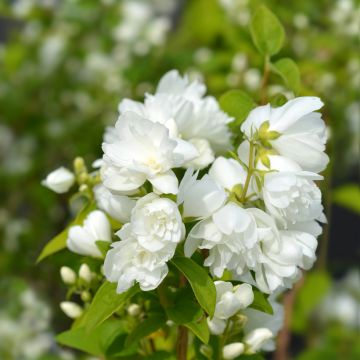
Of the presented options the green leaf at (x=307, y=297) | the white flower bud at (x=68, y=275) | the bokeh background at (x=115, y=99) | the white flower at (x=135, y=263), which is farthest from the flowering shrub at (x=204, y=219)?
the green leaf at (x=307, y=297)

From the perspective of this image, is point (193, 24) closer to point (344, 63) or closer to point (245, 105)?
point (344, 63)

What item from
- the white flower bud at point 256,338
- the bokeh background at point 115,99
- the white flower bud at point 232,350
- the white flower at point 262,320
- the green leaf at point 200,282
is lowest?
the bokeh background at point 115,99

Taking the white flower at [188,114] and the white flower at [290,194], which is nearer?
the white flower at [290,194]

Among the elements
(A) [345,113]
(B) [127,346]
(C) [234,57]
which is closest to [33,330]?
(C) [234,57]

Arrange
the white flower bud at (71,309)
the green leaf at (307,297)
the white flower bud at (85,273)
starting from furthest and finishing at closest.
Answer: the green leaf at (307,297)
the white flower bud at (71,309)
the white flower bud at (85,273)

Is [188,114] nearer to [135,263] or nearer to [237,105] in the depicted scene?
[237,105]

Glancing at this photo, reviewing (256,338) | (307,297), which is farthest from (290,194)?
(307,297)

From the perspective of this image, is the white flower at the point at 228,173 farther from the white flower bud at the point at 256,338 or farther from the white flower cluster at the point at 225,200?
the white flower bud at the point at 256,338

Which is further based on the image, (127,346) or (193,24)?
(193,24)
